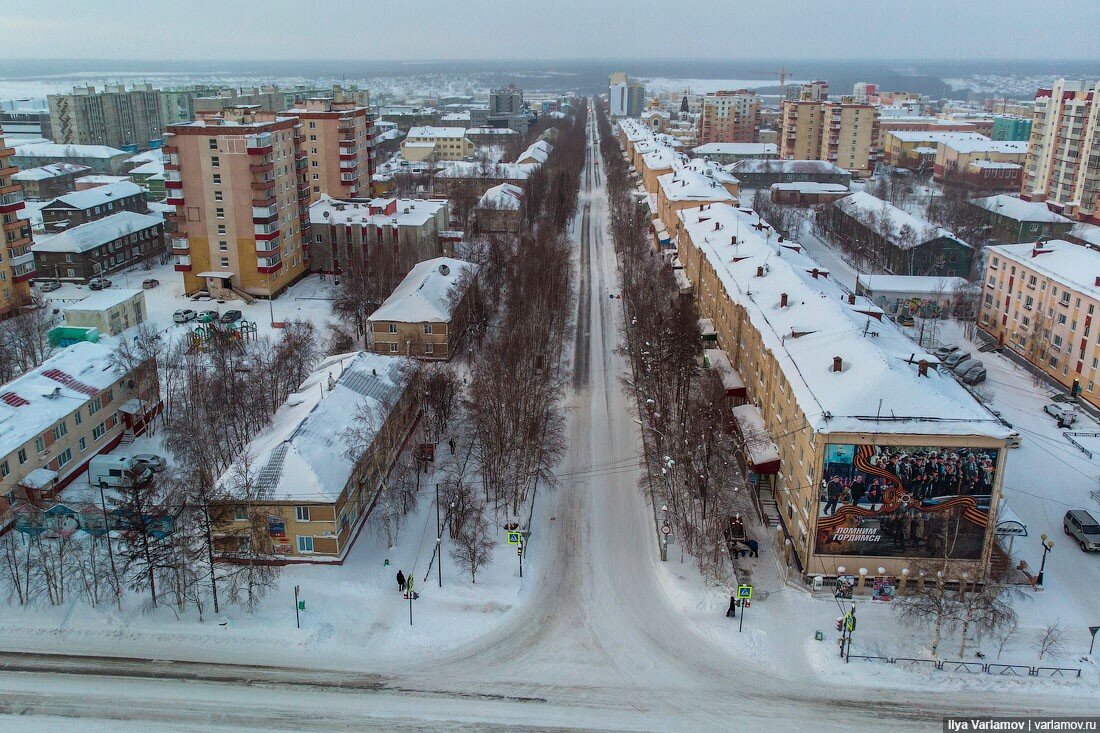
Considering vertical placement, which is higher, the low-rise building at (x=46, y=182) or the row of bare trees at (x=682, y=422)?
the low-rise building at (x=46, y=182)

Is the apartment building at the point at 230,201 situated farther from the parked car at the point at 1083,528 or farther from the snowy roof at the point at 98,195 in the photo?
the parked car at the point at 1083,528

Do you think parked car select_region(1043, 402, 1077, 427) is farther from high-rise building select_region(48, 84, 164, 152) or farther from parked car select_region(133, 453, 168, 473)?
high-rise building select_region(48, 84, 164, 152)

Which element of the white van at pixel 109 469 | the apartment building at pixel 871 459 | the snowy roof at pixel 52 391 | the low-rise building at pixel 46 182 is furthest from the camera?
the low-rise building at pixel 46 182

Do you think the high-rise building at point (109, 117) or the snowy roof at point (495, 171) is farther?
the high-rise building at point (109, 117)

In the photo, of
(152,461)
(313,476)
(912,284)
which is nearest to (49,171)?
(152,461)

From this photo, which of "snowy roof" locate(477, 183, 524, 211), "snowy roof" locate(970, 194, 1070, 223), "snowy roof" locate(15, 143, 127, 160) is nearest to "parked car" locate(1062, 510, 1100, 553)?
"snowy roof" locate(970, 194, 1070, 223)

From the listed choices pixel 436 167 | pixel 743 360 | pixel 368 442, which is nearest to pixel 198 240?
pixel 368 442

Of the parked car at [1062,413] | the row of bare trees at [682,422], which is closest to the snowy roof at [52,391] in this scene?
the row of bare trees at [682,422]
